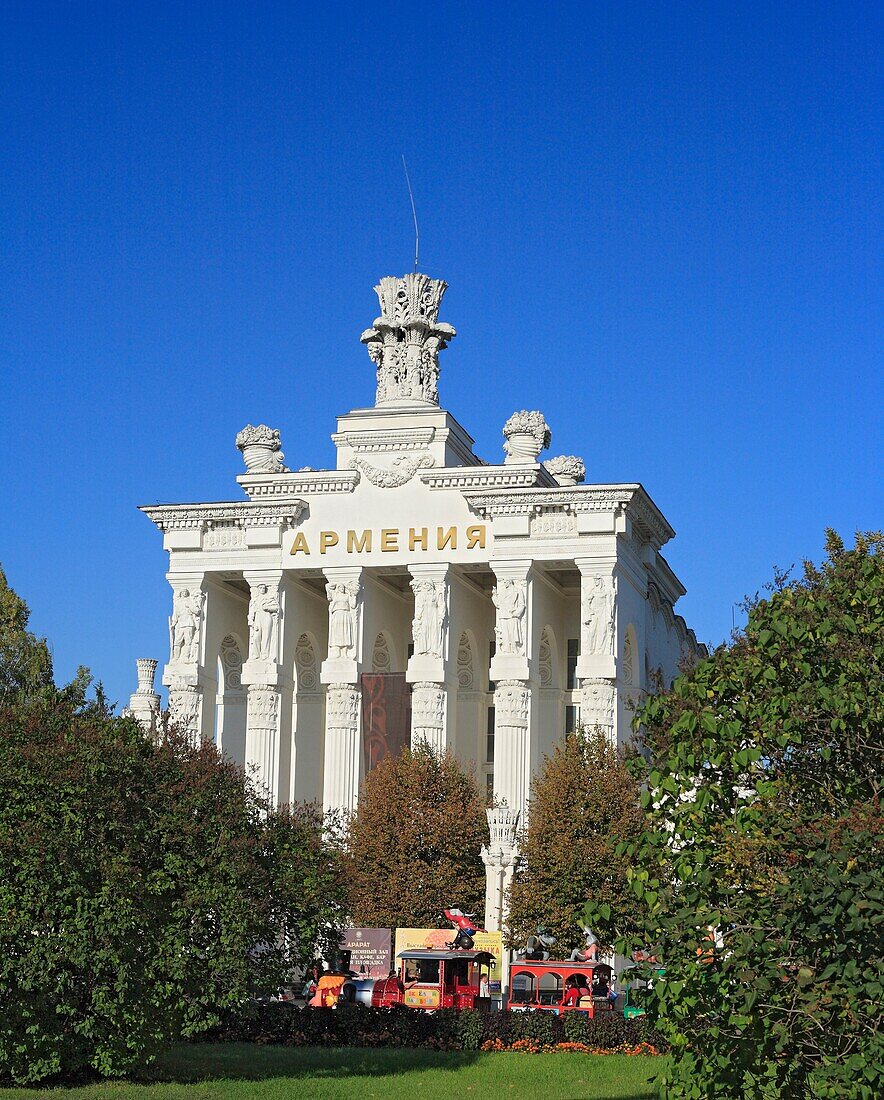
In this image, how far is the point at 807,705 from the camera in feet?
49.5

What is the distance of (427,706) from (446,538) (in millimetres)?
6230

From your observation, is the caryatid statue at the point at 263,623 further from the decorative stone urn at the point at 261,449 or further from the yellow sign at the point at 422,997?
the yellow sign at the point at 422,997

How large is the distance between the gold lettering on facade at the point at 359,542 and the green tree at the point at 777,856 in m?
43.7

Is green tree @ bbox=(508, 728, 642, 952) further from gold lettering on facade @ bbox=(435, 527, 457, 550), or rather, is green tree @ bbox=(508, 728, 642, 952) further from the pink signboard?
gold lettering on facade @ bbox=(435, 527, 457, 550)

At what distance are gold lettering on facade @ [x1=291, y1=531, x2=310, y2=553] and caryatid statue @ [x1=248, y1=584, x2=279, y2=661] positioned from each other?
73.0 inches

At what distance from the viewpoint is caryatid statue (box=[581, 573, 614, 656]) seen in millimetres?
55688

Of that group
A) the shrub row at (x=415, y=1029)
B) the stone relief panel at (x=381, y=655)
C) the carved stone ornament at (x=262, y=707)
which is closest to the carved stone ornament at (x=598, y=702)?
the stone relief panel at (x=381, y=655)

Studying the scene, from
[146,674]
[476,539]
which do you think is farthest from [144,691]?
[476,539]

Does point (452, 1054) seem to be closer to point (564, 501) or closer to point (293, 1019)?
point (293, 1019)

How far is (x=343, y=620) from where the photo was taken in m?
59.4

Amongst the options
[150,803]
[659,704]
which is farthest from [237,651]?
[659,704]

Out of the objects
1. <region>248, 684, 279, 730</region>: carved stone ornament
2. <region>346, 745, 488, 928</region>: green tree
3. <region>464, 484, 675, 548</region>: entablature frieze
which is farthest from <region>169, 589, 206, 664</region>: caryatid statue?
<region>464, 484, 675, 548</region>: entablature frieze

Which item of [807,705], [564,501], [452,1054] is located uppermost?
[564,501]

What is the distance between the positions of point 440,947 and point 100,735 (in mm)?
18309
